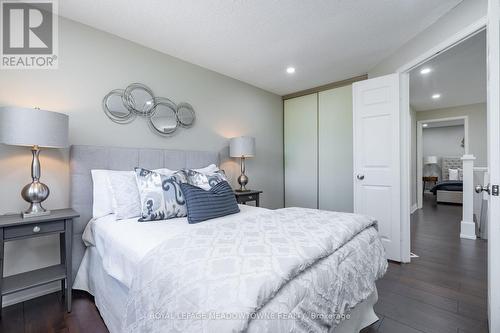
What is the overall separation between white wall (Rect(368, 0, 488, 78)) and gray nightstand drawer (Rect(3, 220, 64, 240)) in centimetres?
362

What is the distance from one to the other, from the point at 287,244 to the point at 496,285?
1194mm

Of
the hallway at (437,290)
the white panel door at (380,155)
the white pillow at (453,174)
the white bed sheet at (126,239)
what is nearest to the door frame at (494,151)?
the hallway at (437,290)

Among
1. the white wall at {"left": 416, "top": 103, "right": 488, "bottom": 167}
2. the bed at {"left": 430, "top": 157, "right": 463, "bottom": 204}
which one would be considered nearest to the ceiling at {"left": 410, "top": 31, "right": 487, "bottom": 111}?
the white wall at {"left": 416, "top": 103, "right": 488, "bottom": 167}

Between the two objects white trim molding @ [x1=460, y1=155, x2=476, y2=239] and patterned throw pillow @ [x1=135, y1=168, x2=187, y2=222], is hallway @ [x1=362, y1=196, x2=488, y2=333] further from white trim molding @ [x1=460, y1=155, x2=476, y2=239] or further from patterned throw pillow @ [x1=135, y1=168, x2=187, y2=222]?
patterned throw pillow @ [x1=135, y1=168, x2=187, y2=222]

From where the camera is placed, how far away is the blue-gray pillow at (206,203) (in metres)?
1.77

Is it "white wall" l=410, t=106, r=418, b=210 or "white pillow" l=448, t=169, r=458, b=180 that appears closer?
"white wall" l=410, t=106, r=418, b=210

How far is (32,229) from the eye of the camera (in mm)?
1646

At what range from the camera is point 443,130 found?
27.8ft

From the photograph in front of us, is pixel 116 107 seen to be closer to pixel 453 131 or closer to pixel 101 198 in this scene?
pixel 101 198

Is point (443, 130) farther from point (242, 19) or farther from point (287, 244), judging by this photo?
point (287, 244)

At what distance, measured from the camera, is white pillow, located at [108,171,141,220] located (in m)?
1.89

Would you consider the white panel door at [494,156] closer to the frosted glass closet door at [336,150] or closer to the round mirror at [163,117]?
the frosted glass closet door at [336,150]

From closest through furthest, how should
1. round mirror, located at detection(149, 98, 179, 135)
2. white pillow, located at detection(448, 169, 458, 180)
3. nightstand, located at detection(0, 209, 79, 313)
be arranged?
nightstand, located at detection(0, 209, 79, 313) < round mirror, located at detection(149, 98, 179, 135) < white pillow, located at detection(448, 169, 458, 180)
